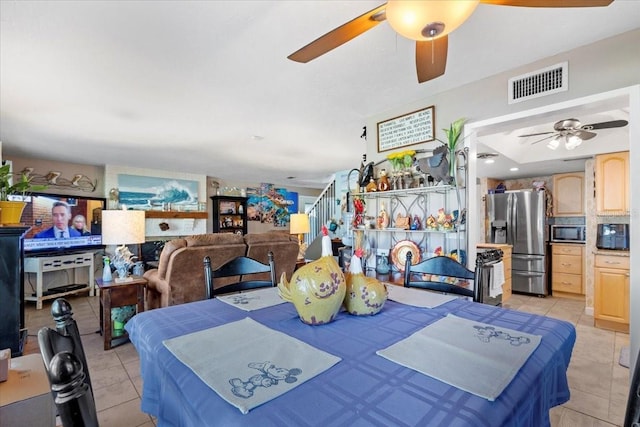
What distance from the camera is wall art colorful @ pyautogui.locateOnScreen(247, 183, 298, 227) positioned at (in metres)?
7.67

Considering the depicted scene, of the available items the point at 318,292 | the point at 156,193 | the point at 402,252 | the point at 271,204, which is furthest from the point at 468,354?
the point at 271,204

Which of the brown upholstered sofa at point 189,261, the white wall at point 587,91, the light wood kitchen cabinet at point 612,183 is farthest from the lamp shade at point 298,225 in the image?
the light wood kitchen cabinet at point 612,183

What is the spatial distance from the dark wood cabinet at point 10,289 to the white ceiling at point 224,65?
1.19m

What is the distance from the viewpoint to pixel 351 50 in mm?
1939

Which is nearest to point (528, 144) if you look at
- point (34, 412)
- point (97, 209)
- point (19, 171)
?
point (34, 412)

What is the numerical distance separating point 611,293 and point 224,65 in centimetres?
454

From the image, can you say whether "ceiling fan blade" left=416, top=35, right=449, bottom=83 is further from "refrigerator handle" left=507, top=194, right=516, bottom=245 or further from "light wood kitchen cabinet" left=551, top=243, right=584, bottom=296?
"light wood kitchen cabinet" left=551, top=243, right=584, bottom=296

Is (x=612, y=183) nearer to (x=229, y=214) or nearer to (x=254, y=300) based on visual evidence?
(x=254, y=300)

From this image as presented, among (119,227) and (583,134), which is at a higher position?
(583,134)

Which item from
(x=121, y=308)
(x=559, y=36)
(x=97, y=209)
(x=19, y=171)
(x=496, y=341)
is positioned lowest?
(x=121, y=308)

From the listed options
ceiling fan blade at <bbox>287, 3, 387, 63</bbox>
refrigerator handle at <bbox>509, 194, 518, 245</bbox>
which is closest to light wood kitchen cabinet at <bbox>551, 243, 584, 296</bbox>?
refrigerator handle at <bbox>509, 194, 518, 245</bbox>

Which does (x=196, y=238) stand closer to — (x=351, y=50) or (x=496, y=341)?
(x=351, y=50)

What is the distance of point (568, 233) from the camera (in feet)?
15.4

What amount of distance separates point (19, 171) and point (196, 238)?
13.5 ft
